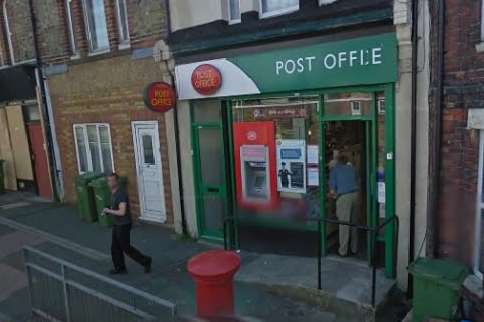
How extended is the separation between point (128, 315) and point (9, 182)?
1204 centimetres

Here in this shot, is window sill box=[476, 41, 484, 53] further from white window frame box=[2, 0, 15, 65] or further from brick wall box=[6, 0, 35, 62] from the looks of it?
white window frame box=[2, 0, 15, 65]

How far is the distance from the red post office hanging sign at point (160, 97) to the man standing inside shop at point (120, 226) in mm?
1487

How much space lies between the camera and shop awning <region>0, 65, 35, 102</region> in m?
11.1

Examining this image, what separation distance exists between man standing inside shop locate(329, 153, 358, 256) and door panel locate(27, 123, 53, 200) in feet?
29.5

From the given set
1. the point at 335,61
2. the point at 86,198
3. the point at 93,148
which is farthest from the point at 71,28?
the point at 335,61

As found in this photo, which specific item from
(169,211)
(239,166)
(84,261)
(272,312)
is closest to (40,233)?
(84,261)

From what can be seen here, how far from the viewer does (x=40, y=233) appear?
9.03 m

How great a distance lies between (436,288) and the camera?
423 cm

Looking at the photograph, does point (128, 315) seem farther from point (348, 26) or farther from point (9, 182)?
point (9, 182)

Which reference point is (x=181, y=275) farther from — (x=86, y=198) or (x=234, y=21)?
(x=234, y=21)

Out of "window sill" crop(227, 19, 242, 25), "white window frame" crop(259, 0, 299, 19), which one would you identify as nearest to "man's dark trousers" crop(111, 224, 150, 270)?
"window sill" crop(227, 19, 242, 25)

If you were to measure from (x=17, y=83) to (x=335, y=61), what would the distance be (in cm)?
1000

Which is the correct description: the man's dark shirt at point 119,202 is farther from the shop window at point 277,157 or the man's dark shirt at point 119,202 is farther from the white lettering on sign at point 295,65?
the white lettering on sign at point 295,65

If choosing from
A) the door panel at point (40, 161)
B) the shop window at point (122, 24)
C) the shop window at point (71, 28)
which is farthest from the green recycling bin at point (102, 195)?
the door panel at point (40, 161)
